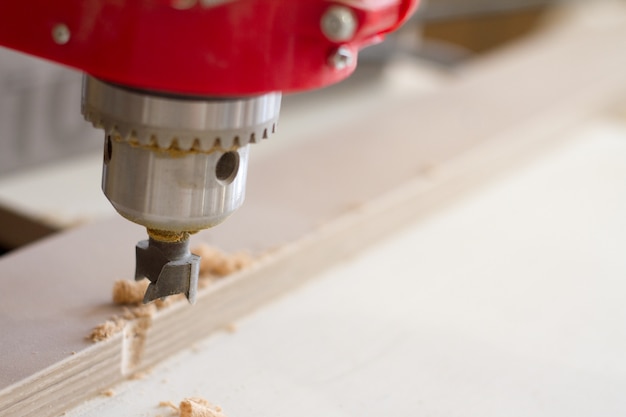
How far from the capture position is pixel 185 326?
0.76 meters

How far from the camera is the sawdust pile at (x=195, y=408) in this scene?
64 cm

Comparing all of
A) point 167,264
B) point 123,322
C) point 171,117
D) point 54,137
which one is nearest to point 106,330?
point 123,322

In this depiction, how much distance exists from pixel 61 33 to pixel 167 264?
0.58 feet

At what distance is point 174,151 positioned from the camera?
525 millimetres

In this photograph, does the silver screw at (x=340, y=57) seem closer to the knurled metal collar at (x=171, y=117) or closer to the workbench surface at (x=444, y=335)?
the knurled metal collar at (x=171, y=117)

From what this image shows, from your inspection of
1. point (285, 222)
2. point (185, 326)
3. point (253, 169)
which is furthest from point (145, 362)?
point (253, 169)

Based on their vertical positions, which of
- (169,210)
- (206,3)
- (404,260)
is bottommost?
(404,260)

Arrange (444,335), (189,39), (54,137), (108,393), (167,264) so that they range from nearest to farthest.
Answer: (189,39), (167,264), (108,393), (444,335), (54,137)

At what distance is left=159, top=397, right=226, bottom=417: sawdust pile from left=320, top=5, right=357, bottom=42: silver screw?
1.04ft

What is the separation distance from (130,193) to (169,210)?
29 millimetres

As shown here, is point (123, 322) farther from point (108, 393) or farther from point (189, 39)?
point (189, 39)

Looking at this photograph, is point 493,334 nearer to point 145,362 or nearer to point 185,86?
point 145,362

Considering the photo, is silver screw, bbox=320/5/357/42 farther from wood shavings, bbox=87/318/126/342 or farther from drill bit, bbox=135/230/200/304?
wood shavings, bbox=87/318/126/342

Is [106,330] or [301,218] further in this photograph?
[301,218]
